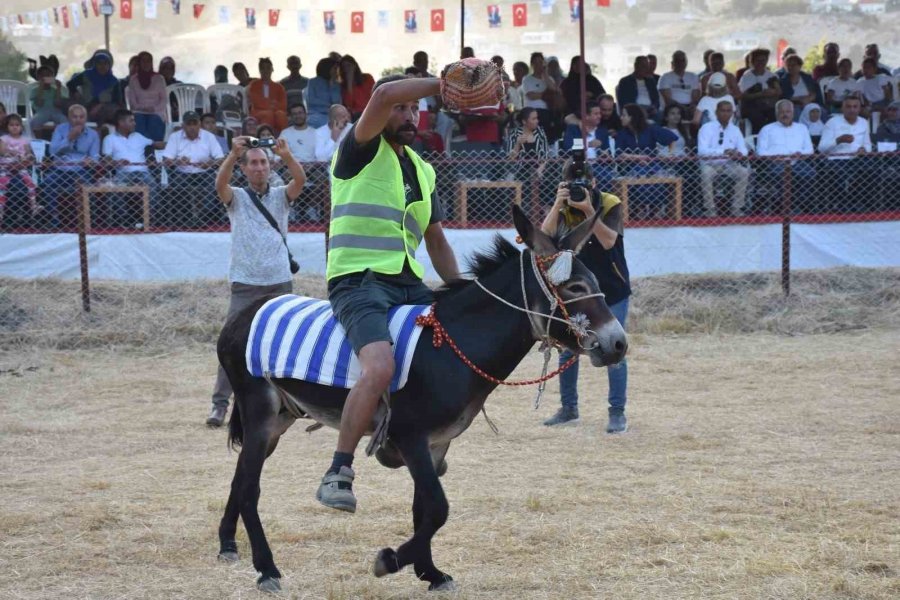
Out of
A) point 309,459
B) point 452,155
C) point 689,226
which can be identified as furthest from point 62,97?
point 309,459

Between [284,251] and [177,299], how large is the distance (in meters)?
4.83

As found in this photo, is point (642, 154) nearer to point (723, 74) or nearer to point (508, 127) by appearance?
point (508, 127)

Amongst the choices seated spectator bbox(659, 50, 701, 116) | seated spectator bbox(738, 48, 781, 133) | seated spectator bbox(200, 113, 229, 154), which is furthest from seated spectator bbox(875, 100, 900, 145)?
seated spectator bbox(200, 113, 229, 154)

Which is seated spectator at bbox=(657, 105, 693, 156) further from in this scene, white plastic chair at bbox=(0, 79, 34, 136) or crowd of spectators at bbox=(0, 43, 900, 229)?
white plastic chair at bbox=(0, 79, 34, 136)

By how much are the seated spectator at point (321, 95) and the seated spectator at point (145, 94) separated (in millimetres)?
1985

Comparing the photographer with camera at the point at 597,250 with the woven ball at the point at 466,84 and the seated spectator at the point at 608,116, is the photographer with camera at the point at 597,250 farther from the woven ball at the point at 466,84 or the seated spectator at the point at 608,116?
the seated spectator at the point at 608,116

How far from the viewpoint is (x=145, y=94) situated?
15242 millimetres

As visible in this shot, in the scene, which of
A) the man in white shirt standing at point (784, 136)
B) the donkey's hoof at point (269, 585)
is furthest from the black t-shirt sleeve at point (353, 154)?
the man in white shirt standing at point (784, 136)

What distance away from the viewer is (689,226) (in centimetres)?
1305

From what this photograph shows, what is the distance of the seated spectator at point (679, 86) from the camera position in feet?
52.1

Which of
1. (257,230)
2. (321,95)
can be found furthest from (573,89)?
(257,230)

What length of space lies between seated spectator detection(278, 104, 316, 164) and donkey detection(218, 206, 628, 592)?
9329 mm

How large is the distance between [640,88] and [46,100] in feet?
26.8

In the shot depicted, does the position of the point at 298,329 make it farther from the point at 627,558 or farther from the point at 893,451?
the point at 893,451
